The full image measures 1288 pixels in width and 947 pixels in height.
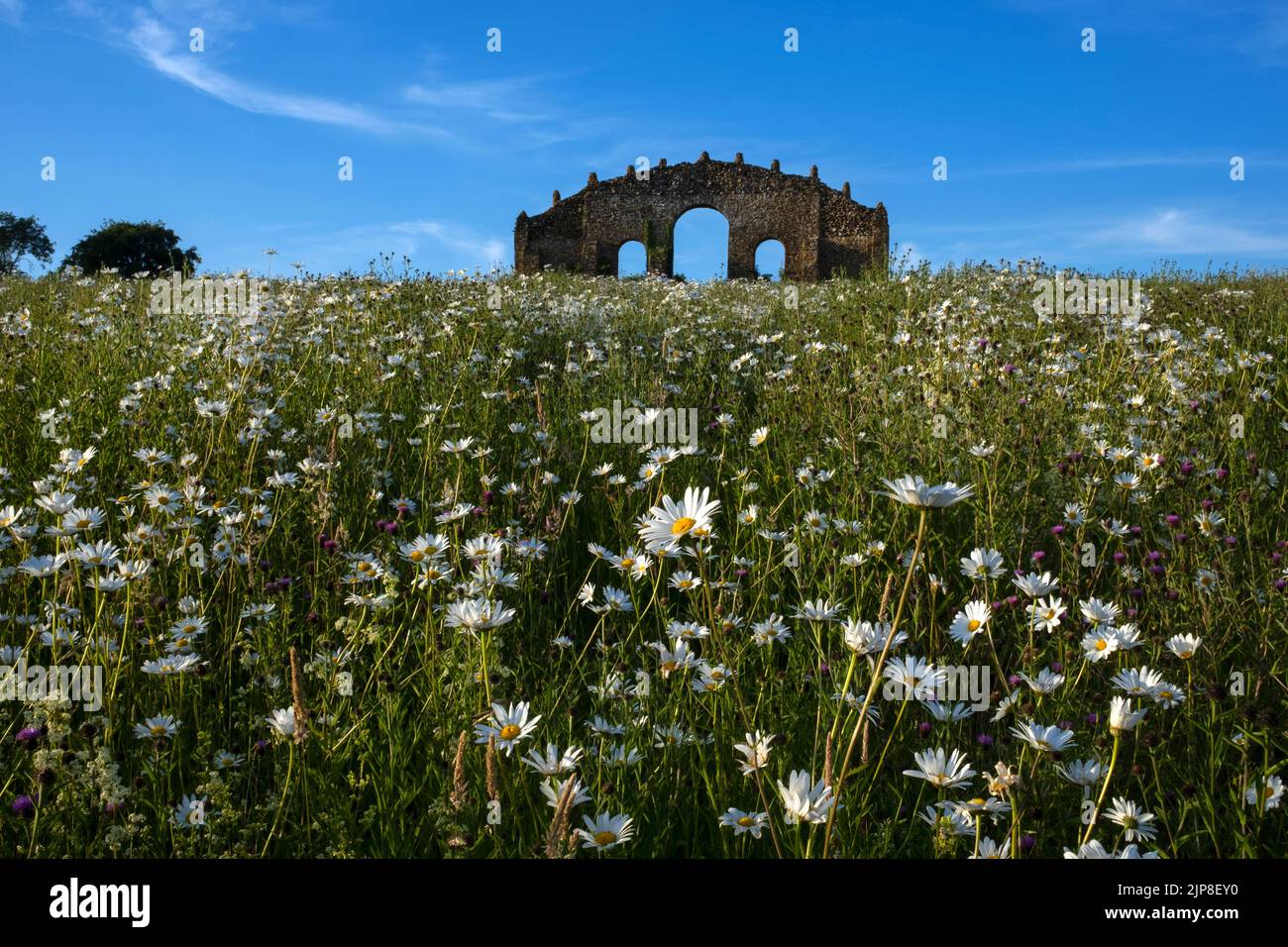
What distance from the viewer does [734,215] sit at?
109 feet

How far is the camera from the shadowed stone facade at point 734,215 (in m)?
32.6

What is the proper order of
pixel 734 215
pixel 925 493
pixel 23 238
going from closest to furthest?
pixel 925 493, pixel 734 215, pixel 23 238

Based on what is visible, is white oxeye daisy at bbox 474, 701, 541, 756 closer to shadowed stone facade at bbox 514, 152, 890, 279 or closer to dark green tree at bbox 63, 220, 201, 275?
shadowed stone facade at bbox 514, 152, 890, 279

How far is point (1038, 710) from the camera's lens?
2.41 m

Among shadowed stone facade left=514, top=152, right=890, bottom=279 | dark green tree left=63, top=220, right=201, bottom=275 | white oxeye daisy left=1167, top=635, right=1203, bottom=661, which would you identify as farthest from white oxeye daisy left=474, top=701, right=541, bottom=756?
dark green tree left=63, top=220, right=201, bottom=275

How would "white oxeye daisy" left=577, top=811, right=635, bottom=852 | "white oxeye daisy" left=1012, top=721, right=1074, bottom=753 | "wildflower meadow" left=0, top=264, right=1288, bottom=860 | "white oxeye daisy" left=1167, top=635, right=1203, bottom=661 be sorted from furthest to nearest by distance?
"white oxeye daisy" left=1167, top=635, right=1203, bottom=661, "wildflower meadow" left=0, top=264, right=1288, bottom=860, "white oxeye daisy" left=1012, top=721, right=1074, bottom=753, "white oxeye daisy" left=577, top=811, right=635, bottom=852

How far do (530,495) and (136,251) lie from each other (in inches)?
1584

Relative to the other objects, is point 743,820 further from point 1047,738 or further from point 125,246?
point 125,246

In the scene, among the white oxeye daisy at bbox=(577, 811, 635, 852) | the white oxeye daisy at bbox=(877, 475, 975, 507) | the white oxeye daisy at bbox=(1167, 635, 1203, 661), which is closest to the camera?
the white oxeye daisy at bbox=(877, 475, 975, 507)

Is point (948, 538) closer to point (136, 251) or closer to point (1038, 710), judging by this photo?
point (1038, 710)

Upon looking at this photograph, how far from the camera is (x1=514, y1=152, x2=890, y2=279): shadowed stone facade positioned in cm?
3256

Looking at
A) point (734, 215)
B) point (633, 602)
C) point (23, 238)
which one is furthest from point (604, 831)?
point (23, 238)

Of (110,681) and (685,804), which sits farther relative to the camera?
(110,681)
